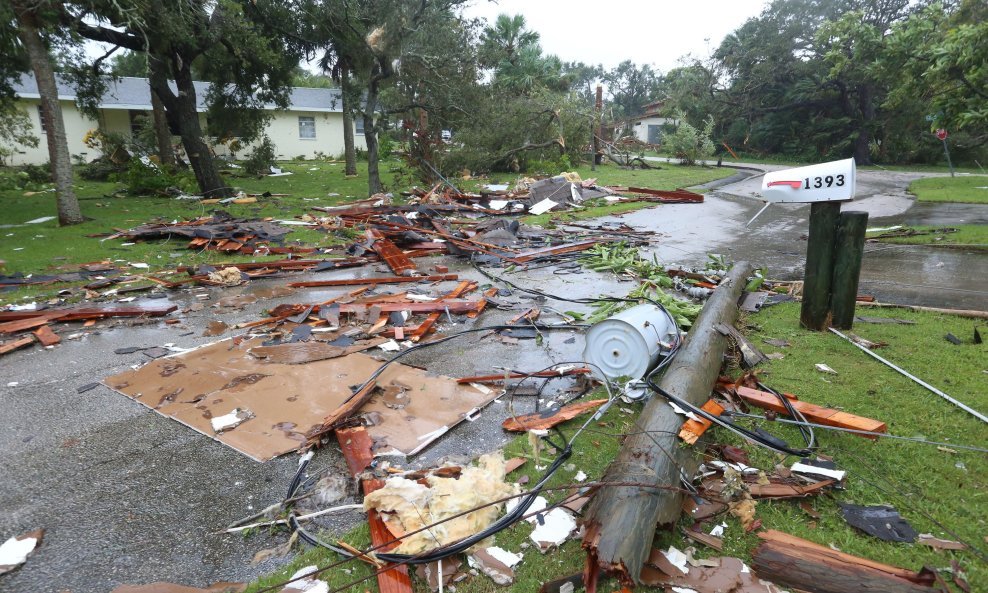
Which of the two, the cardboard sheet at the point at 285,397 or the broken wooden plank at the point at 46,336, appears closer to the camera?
the cardboard sheet at the point at 285,397

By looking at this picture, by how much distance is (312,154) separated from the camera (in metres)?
38.3

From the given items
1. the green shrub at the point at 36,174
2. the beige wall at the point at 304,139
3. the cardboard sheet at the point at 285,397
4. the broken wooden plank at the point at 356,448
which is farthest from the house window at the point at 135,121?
the broken wooden plank at the point at 356,448

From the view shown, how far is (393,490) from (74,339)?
4.81 metres

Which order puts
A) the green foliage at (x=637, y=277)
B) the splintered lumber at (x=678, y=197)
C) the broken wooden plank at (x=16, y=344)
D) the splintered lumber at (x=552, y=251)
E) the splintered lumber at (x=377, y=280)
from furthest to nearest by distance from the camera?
the splintered lumber at (x=678, y=197) < the splintered lumber at (x=552, y=251) < the splintered lumber at (x=377, y=280) < the green foliage at (x=637, y=277) < the broken wooden plank at (x=16, y=344)

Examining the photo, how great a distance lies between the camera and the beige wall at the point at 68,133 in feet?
92.8

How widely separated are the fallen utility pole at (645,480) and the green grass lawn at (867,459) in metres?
0.17

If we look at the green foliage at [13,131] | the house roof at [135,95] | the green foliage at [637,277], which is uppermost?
the house roof at [135,95]

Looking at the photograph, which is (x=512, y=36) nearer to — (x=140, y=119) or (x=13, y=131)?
(x=140, y=119)

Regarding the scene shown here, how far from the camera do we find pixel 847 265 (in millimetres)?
4727

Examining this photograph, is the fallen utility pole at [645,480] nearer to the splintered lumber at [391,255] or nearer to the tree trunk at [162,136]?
the splintered lumber at [391,255]

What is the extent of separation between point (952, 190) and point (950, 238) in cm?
1027

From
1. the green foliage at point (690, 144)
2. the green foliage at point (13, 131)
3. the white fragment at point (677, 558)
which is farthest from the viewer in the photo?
the green foliage at point (690, 144)

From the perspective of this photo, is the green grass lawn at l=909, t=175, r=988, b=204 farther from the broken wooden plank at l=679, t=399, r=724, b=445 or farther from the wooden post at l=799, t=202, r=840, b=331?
the broken wooden plank at l=679, t=399, r=724, b=445

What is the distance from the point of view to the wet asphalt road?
2.44 metres
